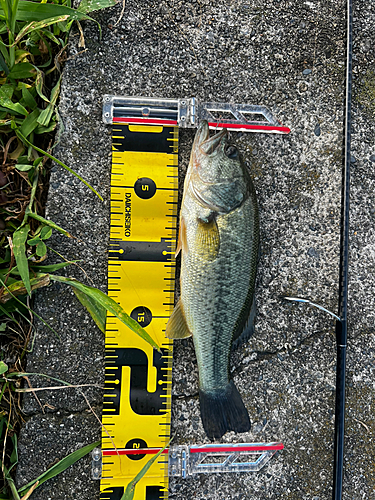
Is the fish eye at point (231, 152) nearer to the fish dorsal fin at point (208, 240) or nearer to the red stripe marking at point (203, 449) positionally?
the fish dorsal fin at point (208, 240)

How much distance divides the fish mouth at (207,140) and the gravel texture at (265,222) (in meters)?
0.25

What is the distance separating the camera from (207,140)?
2121mm

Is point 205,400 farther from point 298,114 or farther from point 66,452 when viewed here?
point 298,114

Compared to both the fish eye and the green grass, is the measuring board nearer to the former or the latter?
the green grass

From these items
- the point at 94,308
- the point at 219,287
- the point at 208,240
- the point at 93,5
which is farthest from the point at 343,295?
the point at 93,5

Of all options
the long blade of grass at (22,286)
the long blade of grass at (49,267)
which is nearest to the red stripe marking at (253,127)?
the long blade of grass at (49,267)

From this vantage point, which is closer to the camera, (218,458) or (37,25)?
(37,25)

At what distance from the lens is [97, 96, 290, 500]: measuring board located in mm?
2234

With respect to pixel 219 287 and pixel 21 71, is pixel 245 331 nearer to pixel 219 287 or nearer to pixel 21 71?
pixel 219 287

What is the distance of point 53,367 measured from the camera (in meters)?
2.26

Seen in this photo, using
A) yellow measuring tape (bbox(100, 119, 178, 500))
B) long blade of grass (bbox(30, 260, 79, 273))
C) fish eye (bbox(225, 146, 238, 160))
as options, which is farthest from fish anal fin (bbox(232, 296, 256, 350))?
long blade of grass (bbox(30, 260, 79, 273))

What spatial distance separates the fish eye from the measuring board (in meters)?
0.31

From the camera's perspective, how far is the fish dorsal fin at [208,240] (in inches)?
81.7

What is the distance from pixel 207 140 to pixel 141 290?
3.40ft
